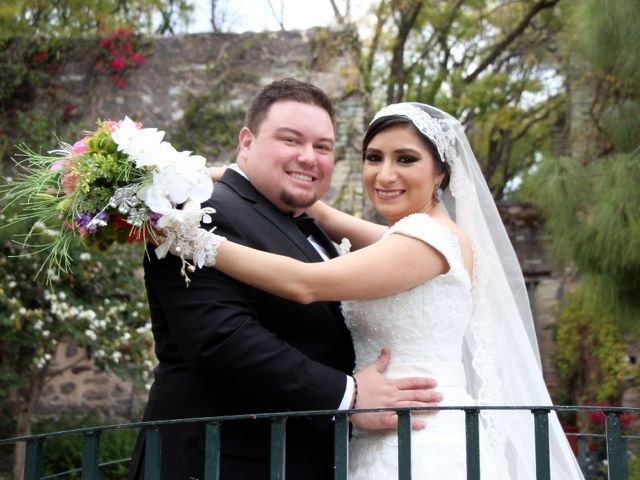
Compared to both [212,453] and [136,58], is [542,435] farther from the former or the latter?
[136,58]

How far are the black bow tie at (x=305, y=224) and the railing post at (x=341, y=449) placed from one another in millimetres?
1034

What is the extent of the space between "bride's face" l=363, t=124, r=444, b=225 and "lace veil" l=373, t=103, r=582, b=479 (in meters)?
0.05

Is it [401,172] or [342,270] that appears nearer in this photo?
[342,270]

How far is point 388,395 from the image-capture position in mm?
2600

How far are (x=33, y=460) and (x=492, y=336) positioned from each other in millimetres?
1461

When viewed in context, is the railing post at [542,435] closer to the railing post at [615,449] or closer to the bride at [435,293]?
the railing post at [615,449]

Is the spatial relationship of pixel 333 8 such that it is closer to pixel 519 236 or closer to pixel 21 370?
pixel 519 236

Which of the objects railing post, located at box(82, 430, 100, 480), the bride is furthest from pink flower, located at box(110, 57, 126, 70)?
railing post, located at box(82, 430, 100, 480)

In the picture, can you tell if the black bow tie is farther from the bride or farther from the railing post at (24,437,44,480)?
the railing post at (24,437,44,480)

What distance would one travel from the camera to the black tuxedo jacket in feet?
7.86

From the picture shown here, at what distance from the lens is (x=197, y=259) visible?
239 cm

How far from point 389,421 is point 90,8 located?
30.3 feet

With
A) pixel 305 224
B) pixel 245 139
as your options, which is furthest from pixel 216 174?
pixel 305 224

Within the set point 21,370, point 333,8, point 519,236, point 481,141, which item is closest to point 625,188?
point 21,370
